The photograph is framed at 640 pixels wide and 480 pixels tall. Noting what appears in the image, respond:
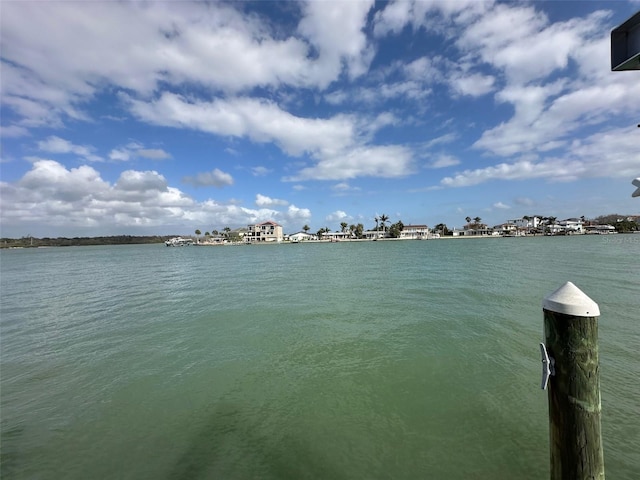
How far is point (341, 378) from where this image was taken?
7387 mm

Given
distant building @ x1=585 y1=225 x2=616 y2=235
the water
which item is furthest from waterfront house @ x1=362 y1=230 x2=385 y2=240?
the water

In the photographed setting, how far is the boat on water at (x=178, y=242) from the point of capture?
531 feet

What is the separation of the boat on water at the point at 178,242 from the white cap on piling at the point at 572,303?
582 ft

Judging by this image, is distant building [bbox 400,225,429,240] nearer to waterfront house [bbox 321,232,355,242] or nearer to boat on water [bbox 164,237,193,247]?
waterfront house [bbox 321,232,355,242]

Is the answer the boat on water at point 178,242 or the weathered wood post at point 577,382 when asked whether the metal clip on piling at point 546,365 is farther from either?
the boat on water at point 178,242

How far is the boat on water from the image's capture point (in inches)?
6373

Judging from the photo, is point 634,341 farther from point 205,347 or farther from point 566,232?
point 566,232

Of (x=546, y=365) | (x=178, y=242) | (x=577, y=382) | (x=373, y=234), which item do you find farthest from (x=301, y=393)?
(x=178, y=242)

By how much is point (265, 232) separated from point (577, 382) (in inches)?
6172

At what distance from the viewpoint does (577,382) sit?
287cm

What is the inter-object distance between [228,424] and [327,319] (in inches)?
285

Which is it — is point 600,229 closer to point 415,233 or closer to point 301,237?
point 415,233

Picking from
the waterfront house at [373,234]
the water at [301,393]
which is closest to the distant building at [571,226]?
the waterfront house at [373,234]

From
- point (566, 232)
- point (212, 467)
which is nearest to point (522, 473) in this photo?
point (212, 467)
